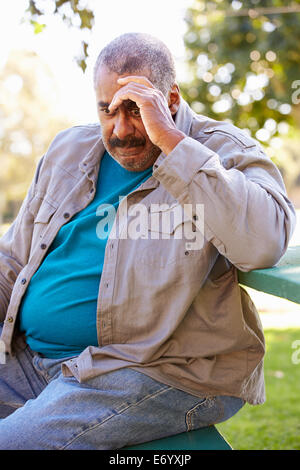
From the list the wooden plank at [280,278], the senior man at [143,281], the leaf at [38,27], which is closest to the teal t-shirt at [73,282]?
the senior man at [143,281]

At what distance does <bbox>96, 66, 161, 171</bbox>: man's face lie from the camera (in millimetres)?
1909

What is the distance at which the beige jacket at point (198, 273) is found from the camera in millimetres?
1639

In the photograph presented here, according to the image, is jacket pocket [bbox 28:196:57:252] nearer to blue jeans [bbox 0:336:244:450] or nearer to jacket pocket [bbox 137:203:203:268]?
jacket pocket [bbox 137:203:203:268]

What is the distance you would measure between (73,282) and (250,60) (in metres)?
9.55

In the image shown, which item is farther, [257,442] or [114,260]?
[257,442]

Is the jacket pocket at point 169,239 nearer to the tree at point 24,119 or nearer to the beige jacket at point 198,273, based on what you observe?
the beige jacket at point 198,273

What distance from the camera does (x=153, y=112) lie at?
176cm

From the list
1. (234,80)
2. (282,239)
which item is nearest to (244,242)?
(282,239)

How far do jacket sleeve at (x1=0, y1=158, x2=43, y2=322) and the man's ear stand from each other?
2.18 feet

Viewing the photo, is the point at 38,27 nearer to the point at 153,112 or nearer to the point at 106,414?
the point at 153,112

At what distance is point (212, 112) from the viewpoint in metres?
12.7

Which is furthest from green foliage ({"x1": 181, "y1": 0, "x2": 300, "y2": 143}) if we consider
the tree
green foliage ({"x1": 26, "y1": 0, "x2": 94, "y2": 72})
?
green foliage ({"x1": 26, "y1": 0, "x2": 94, "y2": 72})
